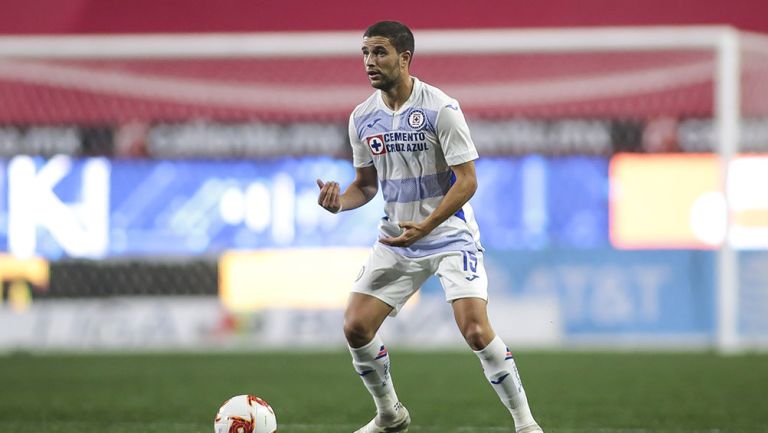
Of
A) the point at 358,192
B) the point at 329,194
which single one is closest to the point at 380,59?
the point at 329,194

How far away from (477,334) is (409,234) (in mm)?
465

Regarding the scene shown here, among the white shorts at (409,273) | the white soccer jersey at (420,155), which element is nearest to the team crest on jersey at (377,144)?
the white soccer jersey at (420,155)

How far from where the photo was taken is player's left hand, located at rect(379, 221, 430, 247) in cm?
484

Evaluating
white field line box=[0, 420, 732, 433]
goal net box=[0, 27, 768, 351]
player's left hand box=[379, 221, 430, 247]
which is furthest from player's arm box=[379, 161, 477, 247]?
goal net box=[0, 27, 768, 351]

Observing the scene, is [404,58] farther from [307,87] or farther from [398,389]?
[307,87]

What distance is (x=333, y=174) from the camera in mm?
13859

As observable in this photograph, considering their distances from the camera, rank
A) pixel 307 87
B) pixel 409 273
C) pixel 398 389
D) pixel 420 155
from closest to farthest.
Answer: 1. pixel 420 155
2. pixel 409 273
3. pixel 398 389
4. pixel 307 87

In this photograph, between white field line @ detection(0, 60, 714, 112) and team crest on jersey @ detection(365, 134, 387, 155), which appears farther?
white field line @ detection(0, 60, 714, 112)

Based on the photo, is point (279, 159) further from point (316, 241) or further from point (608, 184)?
point (608, 184)

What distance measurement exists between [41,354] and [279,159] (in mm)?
3793

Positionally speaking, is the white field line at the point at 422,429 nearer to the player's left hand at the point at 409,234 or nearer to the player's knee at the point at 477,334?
the player's knee at the point at 477,334

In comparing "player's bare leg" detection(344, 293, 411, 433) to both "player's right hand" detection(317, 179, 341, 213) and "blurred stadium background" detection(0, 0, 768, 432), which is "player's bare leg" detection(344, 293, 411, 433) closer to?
"player's right hand" detection(317, 179, 341, 213)

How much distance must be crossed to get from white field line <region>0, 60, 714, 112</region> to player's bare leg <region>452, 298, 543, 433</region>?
8747 mm

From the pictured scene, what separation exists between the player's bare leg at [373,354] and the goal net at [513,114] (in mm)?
6726
